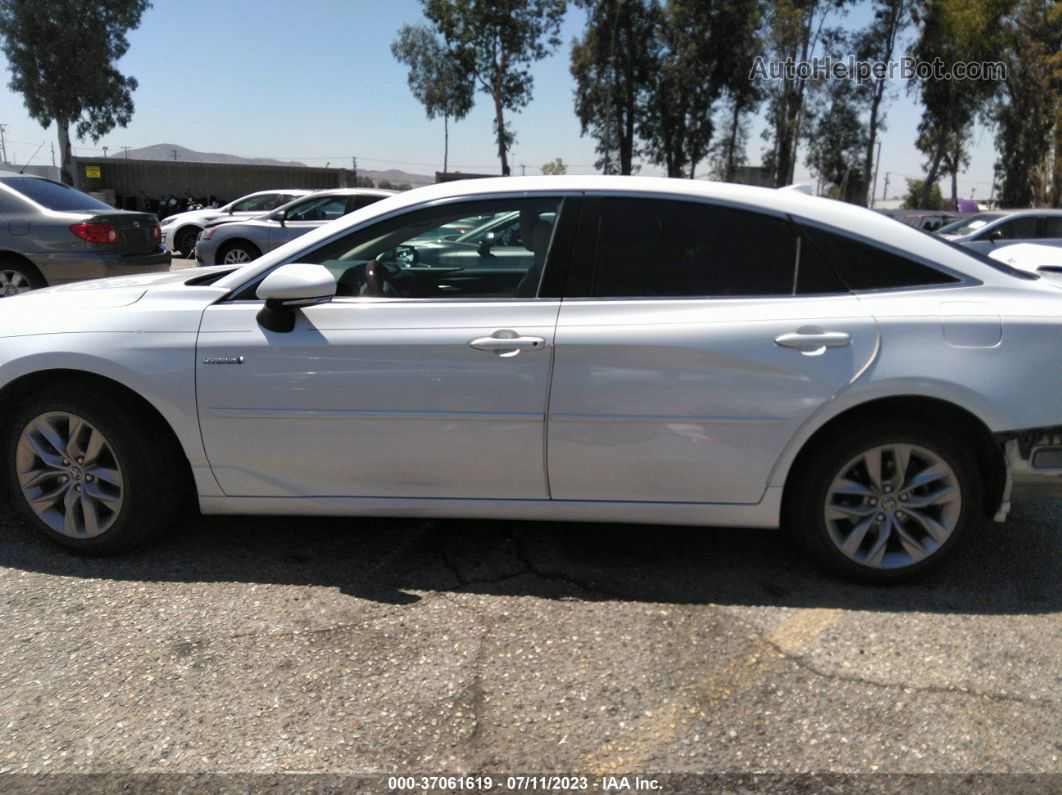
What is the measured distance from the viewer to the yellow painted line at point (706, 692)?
243 centimetres

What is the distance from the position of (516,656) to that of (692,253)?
1.66 meters

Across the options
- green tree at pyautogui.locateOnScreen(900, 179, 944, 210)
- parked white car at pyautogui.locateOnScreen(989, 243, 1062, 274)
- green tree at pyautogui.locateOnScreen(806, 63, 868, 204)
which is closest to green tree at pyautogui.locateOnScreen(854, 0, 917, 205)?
green tree at pyautogui.locateOnScreen(806, 63, 868, 204)

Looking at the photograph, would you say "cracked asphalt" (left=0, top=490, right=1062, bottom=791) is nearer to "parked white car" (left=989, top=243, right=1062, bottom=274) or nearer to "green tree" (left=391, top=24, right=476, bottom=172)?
"parked white car" (left=989, top=243, right=1062, bottom=274)

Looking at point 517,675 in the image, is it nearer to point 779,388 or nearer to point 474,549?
point 474,549

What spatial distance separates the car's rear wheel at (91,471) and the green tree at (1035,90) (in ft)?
109

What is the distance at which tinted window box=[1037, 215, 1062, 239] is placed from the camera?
43.4 feet

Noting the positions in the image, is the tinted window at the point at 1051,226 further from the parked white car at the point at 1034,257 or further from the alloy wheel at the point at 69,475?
the alloy wheel at the point at 69,475

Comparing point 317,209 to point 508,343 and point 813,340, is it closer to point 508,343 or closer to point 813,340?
point 508,343

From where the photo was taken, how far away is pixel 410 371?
10.8 ft

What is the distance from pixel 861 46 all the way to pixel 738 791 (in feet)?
134

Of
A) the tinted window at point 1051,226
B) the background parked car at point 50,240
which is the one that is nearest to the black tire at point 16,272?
the background parked car at point 50,240

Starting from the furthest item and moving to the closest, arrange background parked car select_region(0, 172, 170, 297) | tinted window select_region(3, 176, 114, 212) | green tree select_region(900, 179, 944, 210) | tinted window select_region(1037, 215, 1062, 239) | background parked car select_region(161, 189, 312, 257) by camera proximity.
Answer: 1. green tree select_region(900, 179, 944, 210)
2. background parked car select_region(161, 189, 312, 257)
3. tinted window select_region(1037, 215, 1062, 239)
4. tinted window select_region(3, 176, 114, 212)
5. background parked car select_region(0, 172, 170, 297)

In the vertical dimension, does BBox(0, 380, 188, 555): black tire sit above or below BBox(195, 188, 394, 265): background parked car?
below

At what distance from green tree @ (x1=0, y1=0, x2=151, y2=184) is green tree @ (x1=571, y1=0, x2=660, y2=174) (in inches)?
792
